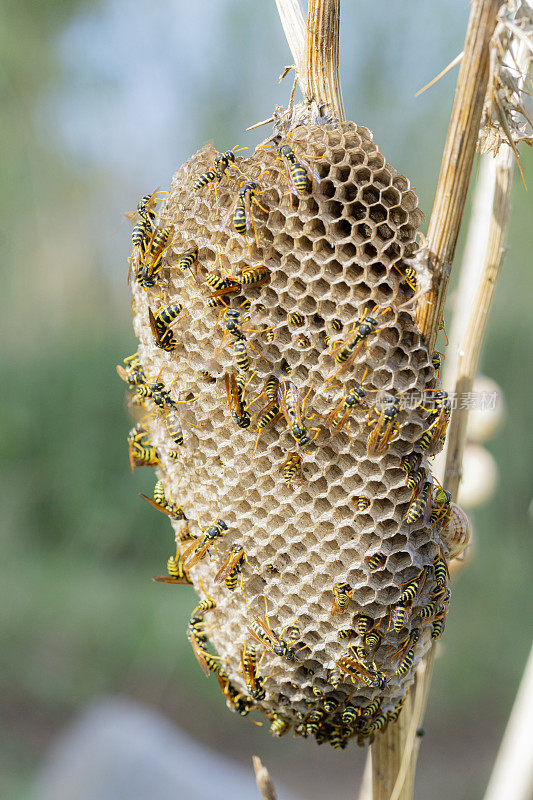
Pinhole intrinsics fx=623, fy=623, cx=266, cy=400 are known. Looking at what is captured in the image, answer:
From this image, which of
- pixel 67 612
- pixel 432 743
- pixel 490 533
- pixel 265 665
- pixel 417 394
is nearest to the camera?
pixel 417 394

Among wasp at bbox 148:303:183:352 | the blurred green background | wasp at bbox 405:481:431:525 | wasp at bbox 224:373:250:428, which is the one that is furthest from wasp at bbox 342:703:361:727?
the blurred green background

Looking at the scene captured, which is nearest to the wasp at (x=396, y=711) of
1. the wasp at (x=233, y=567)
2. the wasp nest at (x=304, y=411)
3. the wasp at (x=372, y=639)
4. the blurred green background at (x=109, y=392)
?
the wasp nest at (x=304, y=411)

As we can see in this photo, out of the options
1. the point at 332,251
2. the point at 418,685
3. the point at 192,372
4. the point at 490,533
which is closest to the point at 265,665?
the point at 418,685

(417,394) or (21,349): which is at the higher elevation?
(21,349)

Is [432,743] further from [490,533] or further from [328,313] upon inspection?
[328,313]

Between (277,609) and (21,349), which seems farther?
(21,349)

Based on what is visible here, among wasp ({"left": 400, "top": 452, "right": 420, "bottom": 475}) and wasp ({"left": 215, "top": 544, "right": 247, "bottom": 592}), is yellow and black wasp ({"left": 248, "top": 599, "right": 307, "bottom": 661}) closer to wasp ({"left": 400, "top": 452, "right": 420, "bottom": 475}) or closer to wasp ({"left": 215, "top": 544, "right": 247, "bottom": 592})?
wasp ({"left": 215, "top": 544, "right": 247, "bottom": 592})

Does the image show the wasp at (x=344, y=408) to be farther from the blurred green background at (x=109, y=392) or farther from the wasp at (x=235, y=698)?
the blurred green background at (x=109, y=392)
